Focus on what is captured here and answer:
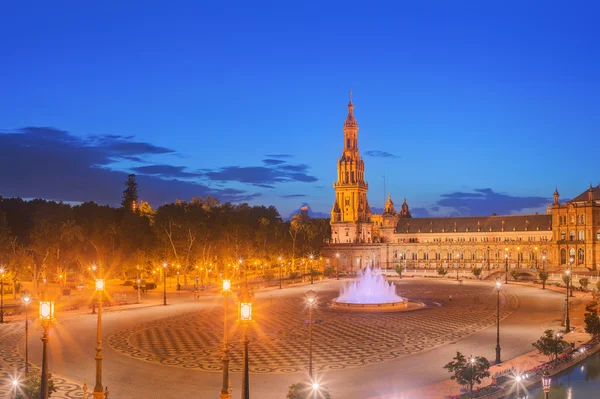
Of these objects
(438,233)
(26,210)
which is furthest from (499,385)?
(438,233)

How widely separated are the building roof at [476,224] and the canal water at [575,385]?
371 ft

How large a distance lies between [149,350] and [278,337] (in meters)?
10.2

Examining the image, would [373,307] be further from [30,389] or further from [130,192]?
[130,192]

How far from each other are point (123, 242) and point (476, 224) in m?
92.5

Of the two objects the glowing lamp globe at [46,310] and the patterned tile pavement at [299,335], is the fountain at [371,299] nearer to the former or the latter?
the patterned tile pavement at [299,335]

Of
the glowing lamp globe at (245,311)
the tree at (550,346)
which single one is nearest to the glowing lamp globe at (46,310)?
the glowing lamp globe at (245,311)

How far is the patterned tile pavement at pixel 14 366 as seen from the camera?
30.2 m

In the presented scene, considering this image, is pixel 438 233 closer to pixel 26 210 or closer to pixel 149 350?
pixel 26 210

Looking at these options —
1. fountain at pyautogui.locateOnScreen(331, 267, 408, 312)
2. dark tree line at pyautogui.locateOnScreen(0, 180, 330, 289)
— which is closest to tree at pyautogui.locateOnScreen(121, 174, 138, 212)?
dark tree line at pyautogui.locateOnScreen(0, 180, 330, 289)

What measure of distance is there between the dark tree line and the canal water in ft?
141

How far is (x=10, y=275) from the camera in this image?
7644cm

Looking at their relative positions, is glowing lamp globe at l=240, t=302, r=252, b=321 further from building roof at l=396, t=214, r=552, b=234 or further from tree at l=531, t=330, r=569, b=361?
building roof at l=396, t=214, r=552, b=234

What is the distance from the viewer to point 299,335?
159 ft

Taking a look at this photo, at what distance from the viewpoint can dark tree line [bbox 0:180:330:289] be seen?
8025cm
